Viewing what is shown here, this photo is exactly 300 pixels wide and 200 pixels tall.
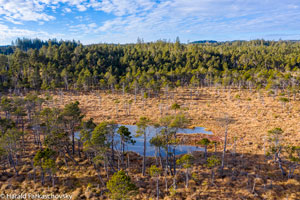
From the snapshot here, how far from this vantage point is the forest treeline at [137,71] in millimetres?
91375

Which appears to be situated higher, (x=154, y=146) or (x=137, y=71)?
(x=137, y=71)

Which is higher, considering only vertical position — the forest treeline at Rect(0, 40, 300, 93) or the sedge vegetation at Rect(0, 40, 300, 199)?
the forest treeline at Rect(0, 40, 300, 93)

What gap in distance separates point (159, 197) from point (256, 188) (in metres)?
14.3

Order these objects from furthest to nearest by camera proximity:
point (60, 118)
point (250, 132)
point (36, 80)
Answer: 1. point (36, 80)
2. point (250, 132)
3. point (60, 118)

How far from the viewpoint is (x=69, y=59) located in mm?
124688

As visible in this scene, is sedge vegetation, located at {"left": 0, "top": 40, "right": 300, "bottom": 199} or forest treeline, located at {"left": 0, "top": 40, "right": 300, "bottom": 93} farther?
forest treeline, located at {"left": 0, "top": 40, "right": 300, "bottom": 93}

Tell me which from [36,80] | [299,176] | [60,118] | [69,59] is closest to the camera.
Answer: [299,176]

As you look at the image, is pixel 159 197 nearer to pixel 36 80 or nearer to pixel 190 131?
pixel 190 131

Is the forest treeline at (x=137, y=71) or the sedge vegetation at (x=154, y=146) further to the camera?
the forest treeline at (x=137, y=71)

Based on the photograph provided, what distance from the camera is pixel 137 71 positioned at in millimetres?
115000

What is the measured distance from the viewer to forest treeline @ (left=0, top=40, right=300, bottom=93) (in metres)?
91.4

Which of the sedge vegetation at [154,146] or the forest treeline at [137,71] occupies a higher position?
the forest treeline at [137,71]

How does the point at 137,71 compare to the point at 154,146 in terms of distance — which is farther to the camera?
the point at 137,71

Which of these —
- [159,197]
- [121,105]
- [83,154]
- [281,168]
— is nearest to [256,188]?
[281,168]
